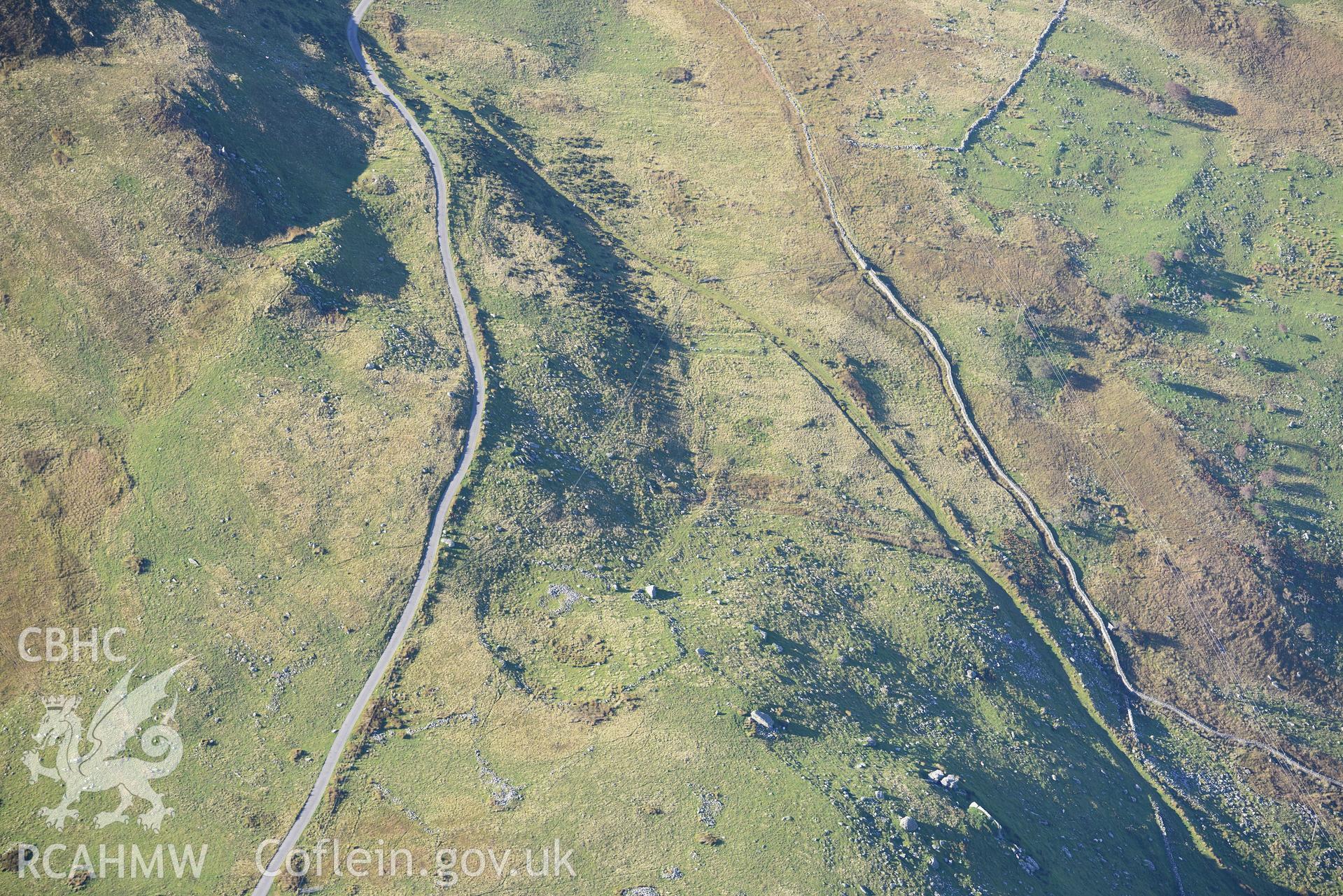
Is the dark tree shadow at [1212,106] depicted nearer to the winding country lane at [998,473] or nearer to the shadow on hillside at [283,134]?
the winding country lane at [998,473]

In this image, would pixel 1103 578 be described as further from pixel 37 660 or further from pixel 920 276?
pixel 37 660

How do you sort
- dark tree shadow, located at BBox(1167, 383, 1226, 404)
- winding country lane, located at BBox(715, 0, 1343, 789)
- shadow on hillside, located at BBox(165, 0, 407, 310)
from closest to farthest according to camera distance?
winding country lane, located at BBox(715, 0, 1343, 789), shadow on hillside, located at BBox(165, 0, 407, 310), dark tree shadow, located at BBox(1167, 383, 1226, 404)

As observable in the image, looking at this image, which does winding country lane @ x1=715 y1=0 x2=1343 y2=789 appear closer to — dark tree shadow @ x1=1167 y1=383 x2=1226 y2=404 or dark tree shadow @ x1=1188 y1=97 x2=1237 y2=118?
dark tree shadow @ x1=1167 y1=383 x2=1226 y2=404

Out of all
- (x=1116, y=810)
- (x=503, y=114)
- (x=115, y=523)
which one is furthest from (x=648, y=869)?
(x=503, y=114)

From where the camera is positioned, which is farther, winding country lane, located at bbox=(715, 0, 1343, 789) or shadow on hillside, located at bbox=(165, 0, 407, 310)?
shadow on hillside, located at bbox=(165, 0, 407, 310)

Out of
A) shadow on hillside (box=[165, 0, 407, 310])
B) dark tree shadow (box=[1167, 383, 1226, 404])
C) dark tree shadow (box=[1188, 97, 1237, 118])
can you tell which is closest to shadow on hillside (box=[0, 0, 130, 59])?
shadow on hillside (box=[165, 0, 407, 310])

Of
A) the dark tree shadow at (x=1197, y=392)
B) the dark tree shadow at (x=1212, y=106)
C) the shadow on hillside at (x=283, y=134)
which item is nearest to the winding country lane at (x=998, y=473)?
the dark tree shadow at (x=1197, y=392)
